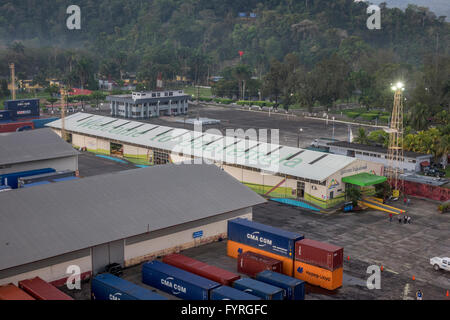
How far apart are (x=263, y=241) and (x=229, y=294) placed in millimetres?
9072

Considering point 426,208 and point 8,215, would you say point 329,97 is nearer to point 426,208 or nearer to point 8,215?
point 426,208

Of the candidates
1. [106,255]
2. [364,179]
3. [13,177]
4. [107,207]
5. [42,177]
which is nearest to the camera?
[106,255]

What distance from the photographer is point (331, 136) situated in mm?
103062

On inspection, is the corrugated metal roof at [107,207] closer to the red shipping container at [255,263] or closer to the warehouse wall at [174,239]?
the warehouse wall at [174,239]

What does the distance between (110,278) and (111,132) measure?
52130 mm

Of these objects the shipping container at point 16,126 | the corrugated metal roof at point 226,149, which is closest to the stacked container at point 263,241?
the corrugated metal roof at point 226,149

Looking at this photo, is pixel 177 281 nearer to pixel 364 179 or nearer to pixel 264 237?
pixel 264 237

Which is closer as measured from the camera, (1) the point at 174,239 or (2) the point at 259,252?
(2) the point at 259,252

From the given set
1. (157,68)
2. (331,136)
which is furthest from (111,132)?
(157,68)

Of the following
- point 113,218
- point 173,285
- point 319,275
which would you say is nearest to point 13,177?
point 113,218

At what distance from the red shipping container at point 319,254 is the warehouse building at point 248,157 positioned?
19.5 m

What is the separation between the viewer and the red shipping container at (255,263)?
1501 inches

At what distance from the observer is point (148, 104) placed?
126125 mm
